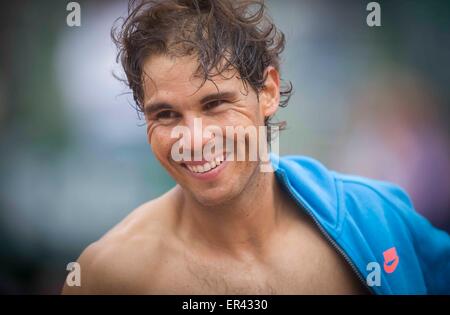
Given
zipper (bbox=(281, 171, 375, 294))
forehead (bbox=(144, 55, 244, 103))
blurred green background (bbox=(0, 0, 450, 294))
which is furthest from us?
blurred green background (bbox=(0, 0, 450, 294))

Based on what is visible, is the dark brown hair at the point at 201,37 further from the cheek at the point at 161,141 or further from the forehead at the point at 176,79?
the cheek at the point at 161,141

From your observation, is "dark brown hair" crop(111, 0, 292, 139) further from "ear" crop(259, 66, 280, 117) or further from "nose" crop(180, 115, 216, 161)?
"nose" crop(180, 115, 216, 161)

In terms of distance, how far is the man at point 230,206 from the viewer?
1598 millimetres

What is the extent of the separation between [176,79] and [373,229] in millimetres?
977

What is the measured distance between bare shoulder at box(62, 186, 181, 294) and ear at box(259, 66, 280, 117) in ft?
1.95

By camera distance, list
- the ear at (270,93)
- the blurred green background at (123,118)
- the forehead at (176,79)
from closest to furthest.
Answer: the forehead at (176,79) < the ear at (270,93) < the blurred green background at (123,118)

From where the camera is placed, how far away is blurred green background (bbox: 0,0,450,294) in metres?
3.28

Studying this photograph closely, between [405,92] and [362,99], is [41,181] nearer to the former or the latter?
[362,99]

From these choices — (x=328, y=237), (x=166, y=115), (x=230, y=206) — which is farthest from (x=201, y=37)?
(x=328, y=237)

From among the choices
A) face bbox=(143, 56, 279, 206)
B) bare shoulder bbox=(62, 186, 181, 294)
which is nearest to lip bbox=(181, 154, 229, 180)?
face bbox=(143, 56, 279, 206)

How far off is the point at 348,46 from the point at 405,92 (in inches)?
21.2

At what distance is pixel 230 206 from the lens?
179cm

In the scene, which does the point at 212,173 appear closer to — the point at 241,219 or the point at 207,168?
the point at 207,168

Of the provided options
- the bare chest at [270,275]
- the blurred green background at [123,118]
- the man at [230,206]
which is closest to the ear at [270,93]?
the man at [230,206]
